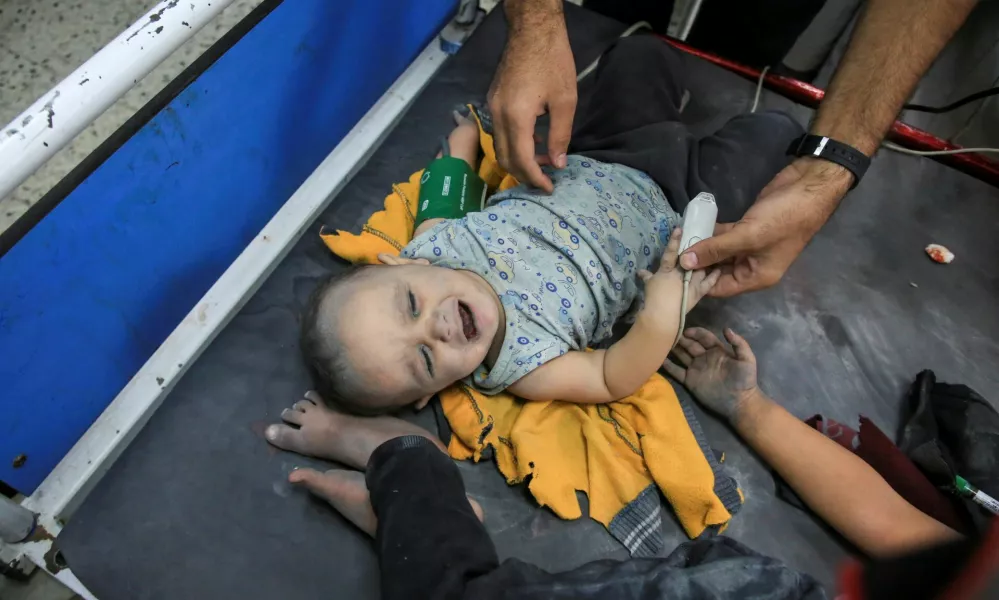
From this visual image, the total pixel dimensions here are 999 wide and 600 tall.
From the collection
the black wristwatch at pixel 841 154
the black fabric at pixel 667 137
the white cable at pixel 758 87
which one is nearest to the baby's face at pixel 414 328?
the black fabric at pixel 667 137

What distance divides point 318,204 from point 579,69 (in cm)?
74

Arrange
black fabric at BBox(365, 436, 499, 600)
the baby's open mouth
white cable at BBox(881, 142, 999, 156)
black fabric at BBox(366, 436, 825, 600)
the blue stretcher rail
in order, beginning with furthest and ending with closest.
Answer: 1. white cable at BBox(881, 142, 999, 156)
2. the baby's open mouth
3. the blue stretcher rail
4. black fabric at BBox(365, 436, 499, 600)
5. black fabric at BBox(366, 436, 825, 600)

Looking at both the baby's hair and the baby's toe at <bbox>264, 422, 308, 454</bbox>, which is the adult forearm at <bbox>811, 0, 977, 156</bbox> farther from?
the baby's toe at <bbox>264, 422, 308, 454</bbox>

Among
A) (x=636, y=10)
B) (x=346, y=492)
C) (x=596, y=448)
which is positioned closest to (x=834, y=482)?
(x=596, y=448)

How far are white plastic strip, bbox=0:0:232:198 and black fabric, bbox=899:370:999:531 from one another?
1.27 metres

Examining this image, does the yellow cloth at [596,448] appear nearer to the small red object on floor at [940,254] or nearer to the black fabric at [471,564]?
the black fabric at [471,564]

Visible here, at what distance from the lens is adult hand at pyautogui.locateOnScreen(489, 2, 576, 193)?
1.00 meters

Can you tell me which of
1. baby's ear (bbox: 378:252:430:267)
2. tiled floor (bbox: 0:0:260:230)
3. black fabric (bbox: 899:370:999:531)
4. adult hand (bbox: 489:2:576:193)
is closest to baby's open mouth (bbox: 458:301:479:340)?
baby's ear (bbox: 378:252:430:267)

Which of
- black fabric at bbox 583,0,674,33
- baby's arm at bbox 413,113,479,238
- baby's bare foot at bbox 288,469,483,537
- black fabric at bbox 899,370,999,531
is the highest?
black fabric at bbox 583,0,674,33

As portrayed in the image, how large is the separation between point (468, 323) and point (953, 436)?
34.2 inches

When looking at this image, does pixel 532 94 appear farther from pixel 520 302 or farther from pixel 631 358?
pixel 631 358

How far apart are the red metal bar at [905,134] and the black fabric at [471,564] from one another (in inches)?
47.1

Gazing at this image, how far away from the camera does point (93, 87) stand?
628 mm

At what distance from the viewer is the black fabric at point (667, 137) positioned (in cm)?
127
